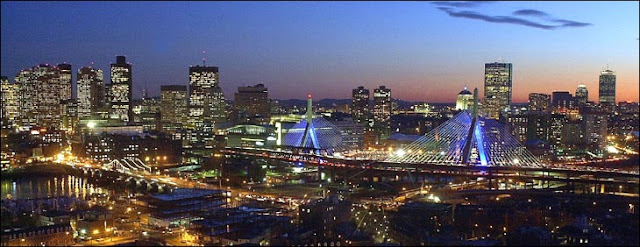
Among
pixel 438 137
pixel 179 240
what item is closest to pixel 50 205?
pixel 179 240

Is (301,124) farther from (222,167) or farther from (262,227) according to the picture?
(262,227)

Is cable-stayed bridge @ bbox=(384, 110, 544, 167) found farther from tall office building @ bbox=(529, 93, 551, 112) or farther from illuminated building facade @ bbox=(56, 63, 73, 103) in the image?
illuminated building facade @ bbox=(56, 63, 73, 103)

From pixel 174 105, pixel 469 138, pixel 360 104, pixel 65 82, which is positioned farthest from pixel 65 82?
pixel 469 138

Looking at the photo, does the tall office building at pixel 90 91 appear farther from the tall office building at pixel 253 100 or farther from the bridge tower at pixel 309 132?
the bridge tower at pixel 309 132

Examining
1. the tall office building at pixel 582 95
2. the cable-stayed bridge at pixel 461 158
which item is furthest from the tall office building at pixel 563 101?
the cable-stayed bridge at pixel 461 158

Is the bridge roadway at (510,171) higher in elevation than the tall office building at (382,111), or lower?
lower

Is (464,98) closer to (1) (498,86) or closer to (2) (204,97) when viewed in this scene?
(1) (498,86)
